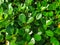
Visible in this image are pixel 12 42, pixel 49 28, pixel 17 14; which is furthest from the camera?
pixel 17 14

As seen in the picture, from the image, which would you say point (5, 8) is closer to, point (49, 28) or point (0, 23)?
point (0, 23)

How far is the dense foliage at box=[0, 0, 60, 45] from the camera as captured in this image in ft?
3.95

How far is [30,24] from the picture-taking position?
1.31 m

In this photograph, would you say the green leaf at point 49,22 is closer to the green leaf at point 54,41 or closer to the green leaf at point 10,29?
the green leaf at point 54,41

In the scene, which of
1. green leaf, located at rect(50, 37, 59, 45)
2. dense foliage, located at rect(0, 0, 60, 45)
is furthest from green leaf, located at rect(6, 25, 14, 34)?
green leaf, located at rect(50, 37, 59, 45)

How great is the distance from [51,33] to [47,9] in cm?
26

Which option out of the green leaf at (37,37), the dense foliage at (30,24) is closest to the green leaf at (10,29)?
the dense foliage at (30,24)

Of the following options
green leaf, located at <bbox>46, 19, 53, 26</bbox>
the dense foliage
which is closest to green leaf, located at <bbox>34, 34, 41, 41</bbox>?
the dense foliage

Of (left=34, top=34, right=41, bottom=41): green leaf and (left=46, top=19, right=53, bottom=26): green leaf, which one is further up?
(left=46, top=19, right=53, bottom=26): green leaf

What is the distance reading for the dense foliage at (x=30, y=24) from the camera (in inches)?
47.4

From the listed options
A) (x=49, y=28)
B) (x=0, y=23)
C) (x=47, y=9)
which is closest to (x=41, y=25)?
(x=49, y=28)

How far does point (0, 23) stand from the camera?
1286mm

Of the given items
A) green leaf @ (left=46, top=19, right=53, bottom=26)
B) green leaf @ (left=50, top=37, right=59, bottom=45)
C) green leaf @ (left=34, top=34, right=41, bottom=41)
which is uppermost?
green leaf @ (left=46, top=19, right=53, bottom=26)

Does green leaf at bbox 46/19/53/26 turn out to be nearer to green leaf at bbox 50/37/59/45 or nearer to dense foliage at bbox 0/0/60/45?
dense foliage at bbox 0/0/60/45
